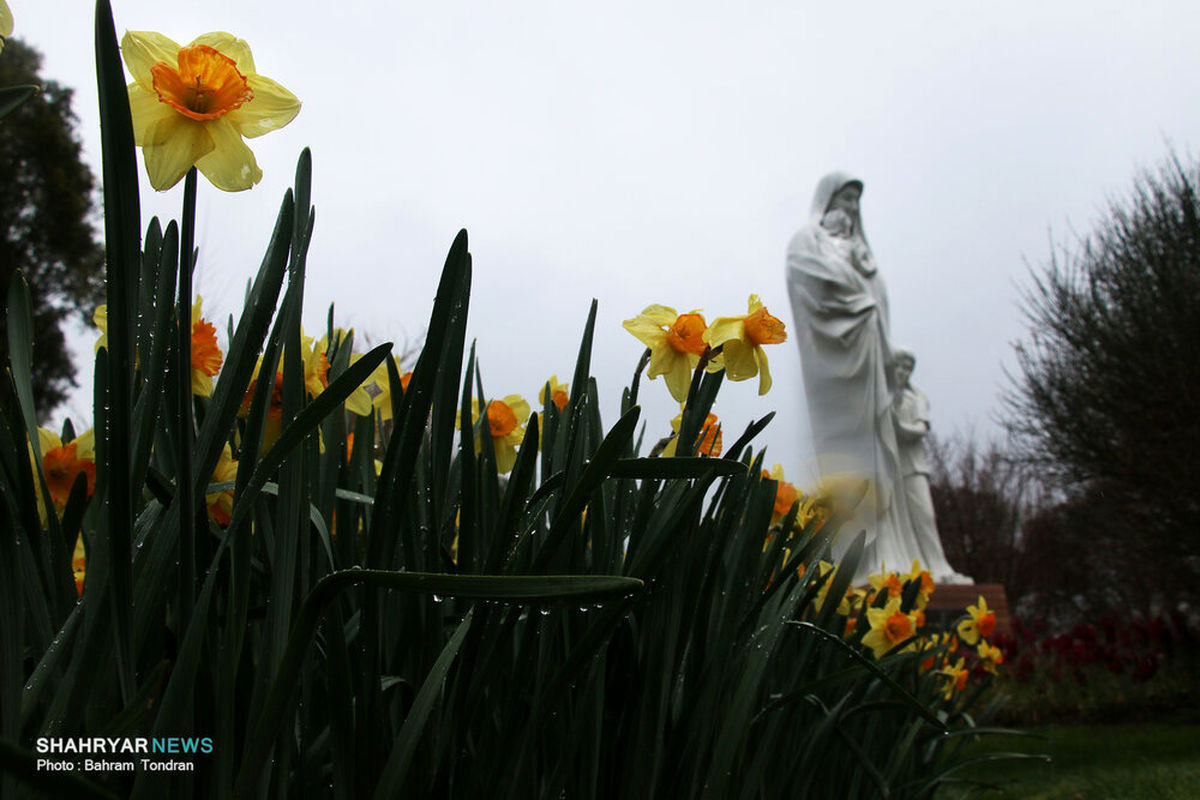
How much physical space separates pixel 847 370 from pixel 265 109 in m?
5.97

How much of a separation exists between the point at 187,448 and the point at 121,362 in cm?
5

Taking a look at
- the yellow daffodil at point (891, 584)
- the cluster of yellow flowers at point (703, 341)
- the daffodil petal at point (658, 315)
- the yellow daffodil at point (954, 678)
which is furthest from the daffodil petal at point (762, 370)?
the yellow daffodil at point (954, 678)

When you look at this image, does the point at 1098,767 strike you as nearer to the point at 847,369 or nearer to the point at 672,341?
the point at 847,369

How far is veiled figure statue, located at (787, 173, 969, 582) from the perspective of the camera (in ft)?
20.1

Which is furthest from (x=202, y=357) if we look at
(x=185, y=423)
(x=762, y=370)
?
(x=762, y=370)

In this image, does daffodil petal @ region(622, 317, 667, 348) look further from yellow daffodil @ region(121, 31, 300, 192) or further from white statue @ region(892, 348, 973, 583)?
white statue @ region(892, 348, 973, 583)

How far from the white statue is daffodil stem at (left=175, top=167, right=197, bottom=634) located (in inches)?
244

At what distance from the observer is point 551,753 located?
A: 664 millimetres

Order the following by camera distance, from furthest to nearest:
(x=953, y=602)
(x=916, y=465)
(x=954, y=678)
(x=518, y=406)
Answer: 1. (x=916, y=465)
2. (x=953, y=602)
3. (x=954, y=678)
4. (x=518, y=406)

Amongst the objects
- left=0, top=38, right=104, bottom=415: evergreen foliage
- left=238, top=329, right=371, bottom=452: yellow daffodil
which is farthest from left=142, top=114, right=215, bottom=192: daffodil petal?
left=0, top=38, right=104, bottom=415: evergreen foliage

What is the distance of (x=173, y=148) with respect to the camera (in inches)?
18.8

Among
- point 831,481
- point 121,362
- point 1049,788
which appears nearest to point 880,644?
point 831,481

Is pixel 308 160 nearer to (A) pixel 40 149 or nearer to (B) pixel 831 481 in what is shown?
(B) pixel 831 481

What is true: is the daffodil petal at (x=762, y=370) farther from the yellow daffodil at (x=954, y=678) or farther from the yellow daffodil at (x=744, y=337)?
the yellow daffodil at (x=954, y=678)
